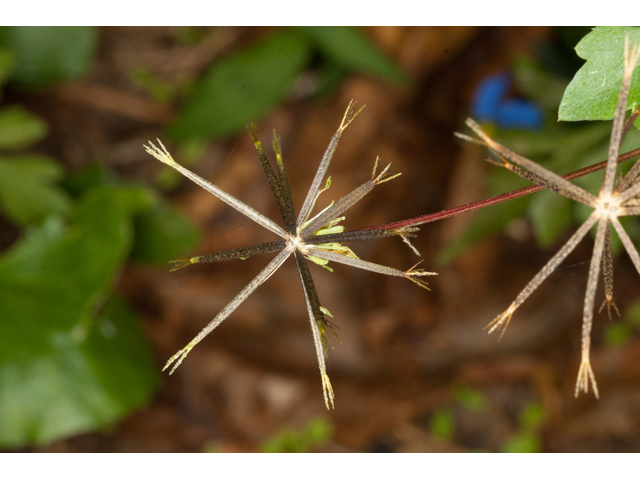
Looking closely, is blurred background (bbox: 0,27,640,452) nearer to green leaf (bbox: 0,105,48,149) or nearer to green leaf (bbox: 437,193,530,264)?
green leaf (bbox: 0,105,48,149)

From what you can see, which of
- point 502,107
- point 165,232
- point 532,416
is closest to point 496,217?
point 502,107

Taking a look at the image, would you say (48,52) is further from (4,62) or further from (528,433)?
(528,433)

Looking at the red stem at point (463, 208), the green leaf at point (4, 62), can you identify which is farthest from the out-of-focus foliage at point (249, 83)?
the red stem at point (463, 208)

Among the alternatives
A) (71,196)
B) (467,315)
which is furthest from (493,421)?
(71,196)

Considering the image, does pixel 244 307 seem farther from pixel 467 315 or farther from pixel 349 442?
pixel 467 315

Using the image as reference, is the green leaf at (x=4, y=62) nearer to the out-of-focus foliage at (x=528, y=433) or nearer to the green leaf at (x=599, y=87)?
the green leaf at (x=599, y=87)

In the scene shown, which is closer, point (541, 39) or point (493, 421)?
point (541, 39)
